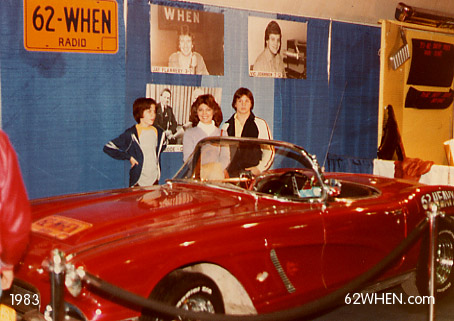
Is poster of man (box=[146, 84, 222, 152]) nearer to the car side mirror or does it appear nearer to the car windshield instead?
the car windshield

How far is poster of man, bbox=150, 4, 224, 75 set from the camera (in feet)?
22.0

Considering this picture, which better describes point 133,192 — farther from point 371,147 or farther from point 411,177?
point 371,147

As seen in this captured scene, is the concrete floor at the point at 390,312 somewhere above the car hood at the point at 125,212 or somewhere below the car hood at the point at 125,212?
below

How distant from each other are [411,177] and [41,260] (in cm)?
515

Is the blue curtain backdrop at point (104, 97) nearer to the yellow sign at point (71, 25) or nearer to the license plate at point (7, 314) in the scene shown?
the yellow sign at point (71, 25)

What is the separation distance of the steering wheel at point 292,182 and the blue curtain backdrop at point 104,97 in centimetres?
155

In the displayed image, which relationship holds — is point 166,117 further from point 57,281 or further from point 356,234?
point 57,281

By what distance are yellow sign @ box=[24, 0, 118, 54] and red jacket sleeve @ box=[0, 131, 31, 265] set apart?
3.59 metres

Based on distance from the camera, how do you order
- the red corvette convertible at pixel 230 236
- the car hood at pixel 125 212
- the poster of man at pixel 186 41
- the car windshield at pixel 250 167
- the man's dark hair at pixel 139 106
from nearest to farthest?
the red corvette convertible at pixel 230 236 < the car hood at pixel 125 212 < the car windshield at pixel 250 167 < the man's dark hair at pixel 139 106 < the poster of man at pixel 186 41

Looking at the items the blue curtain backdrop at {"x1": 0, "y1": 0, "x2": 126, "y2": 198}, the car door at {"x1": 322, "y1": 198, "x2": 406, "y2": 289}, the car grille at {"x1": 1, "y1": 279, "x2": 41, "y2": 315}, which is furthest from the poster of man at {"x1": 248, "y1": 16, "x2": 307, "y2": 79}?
the car grille at {"x1": 1, "y1": 279, "x2": 41, "y2": 315}

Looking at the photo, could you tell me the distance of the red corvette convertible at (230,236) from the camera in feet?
10.4

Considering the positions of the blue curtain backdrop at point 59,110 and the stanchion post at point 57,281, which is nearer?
the stanchion post at point 57,281

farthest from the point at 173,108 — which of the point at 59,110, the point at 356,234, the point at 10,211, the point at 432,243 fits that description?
the point at 10,211

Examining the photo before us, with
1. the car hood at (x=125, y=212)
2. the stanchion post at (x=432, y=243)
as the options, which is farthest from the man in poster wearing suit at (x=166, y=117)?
the stanchion post at (x=432, y=243)
